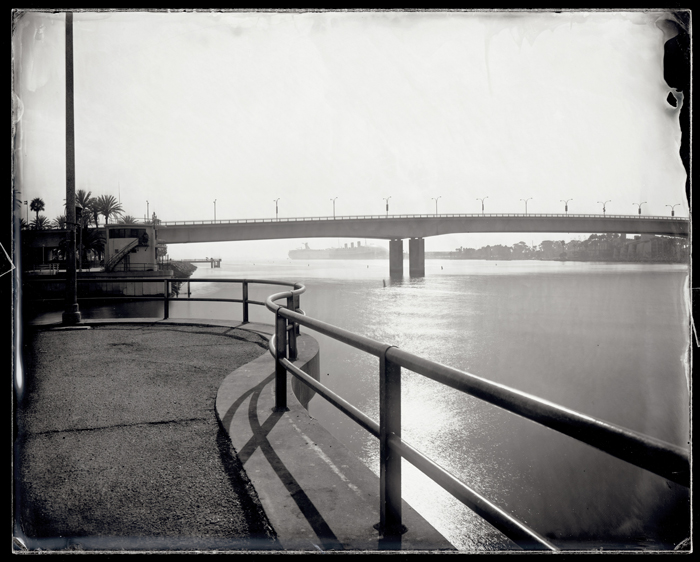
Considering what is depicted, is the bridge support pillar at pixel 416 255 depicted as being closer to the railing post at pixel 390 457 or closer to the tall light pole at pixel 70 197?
the tall light pole at pixel 70 197

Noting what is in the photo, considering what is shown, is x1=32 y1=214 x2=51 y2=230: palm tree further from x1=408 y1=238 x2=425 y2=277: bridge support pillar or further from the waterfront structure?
x1=408 y1=238 x2=425 y2=277: bridge support pillar

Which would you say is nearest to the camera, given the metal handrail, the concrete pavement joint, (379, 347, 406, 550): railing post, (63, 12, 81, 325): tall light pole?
the metal handrail

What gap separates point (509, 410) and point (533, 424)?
1168 cm

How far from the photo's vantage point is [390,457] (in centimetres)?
192

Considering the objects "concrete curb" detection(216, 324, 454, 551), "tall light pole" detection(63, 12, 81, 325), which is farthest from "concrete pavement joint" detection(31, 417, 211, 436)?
"tall light pole" detection(63, 12, 81, 325)

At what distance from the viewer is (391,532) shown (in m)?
1.93

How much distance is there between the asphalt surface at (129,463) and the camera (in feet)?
6.64

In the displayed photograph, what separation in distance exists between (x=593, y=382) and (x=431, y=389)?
598 cm

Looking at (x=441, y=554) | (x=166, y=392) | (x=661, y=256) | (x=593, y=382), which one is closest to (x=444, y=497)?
(x=166, y=392)

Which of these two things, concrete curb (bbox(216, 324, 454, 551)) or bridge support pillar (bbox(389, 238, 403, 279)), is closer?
concrete curb (bbox(216, 324, 454, 551))

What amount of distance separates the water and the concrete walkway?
45.9 inches

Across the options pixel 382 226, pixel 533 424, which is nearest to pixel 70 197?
pixel 533 424

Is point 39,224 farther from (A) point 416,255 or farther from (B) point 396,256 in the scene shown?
(B) point 396,256

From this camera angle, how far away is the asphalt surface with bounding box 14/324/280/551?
203cm
